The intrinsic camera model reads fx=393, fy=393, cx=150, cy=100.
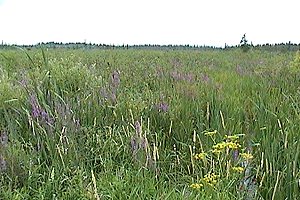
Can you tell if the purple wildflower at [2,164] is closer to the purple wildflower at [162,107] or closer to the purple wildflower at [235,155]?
the purple wildflower at [235,155]

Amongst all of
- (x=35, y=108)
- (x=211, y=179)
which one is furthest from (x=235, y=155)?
(x=35, y=108)

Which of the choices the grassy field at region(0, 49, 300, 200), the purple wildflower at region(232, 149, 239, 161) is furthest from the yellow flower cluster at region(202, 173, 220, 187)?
the purple wildflower at region(232, 149, 239, 161)

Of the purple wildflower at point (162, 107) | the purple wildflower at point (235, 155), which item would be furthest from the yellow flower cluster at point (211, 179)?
the purple wildflower at point (162, 107)

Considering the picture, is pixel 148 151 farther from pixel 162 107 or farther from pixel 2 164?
pixel 162 107

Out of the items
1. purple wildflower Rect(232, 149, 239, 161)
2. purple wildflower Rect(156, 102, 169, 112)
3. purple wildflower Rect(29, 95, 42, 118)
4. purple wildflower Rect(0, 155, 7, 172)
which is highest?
purple wildflower Rect(29, 95, 42, 118)

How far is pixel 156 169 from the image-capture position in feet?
8.73

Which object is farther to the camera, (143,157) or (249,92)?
(249,92)

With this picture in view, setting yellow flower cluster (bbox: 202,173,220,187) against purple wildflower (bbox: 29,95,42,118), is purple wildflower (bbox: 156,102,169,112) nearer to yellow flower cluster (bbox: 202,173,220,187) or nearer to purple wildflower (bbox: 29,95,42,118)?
purple wildflower (bbox: 29,95,42,118)

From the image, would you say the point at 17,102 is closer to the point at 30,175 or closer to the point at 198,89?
the point at 30,175

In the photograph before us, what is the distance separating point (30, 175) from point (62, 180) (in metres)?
0.22

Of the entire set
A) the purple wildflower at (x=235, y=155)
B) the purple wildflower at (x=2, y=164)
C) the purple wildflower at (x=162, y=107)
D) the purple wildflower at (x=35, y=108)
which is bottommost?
the purple wildflower at (x=2, y=164)

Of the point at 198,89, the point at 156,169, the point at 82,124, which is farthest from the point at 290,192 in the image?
the point at 198,89

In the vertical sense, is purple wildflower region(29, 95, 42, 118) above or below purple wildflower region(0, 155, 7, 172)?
above

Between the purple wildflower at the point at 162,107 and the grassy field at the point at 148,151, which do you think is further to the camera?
Answer: the purple wildflower at the point at 162,107
